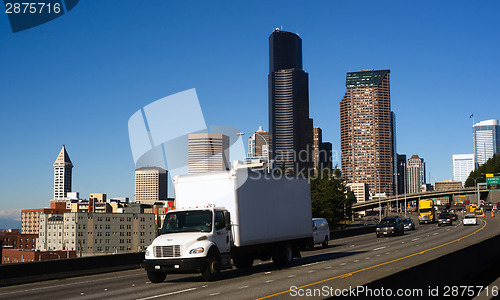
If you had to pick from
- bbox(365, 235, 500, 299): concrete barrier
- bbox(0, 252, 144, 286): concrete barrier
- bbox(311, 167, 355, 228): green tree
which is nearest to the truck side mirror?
bbox(365, 235, 500, 299): concrete barrier

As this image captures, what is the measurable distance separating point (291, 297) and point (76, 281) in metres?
11.8

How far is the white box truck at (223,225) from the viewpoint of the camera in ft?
60.0

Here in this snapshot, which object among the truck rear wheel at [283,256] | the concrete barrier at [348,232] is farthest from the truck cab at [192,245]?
the concrete barrier at [348,232]

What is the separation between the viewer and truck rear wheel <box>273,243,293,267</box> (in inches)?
918

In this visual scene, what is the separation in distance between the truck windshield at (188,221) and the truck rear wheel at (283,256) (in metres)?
5.08

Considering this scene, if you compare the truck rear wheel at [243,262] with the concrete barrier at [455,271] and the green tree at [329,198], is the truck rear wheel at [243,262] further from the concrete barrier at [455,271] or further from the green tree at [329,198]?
the green tree at [329,198]

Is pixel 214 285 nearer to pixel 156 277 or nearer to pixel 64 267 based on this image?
pixel 156 277

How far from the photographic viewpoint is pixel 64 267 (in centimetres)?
2367

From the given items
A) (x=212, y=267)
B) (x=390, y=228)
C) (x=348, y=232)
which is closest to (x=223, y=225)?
(x=212, y=267)

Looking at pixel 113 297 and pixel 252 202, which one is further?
pixel 252 202

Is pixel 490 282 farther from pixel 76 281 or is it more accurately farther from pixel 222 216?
pixel 76 281

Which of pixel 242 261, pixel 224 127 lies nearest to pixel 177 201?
pixel 242 261

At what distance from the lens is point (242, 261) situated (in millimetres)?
22891

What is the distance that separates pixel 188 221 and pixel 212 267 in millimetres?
1843
